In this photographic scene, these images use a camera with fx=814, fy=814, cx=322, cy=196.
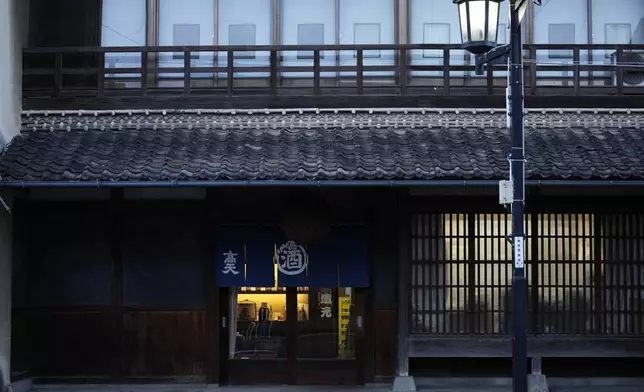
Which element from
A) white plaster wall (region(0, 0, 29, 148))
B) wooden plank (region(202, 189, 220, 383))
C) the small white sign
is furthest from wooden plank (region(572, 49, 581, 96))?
white plaster wall (region(0, 0, 29, 148))

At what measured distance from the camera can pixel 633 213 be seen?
47.5 ft

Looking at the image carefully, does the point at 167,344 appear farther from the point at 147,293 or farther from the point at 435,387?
the point at 435,387

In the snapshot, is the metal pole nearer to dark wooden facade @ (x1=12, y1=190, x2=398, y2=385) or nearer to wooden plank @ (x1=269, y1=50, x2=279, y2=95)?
dark wooden facade @ (x1=12, y1=190, x2=398, y2=385)

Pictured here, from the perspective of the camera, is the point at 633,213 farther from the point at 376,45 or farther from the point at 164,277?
the point at 164,277

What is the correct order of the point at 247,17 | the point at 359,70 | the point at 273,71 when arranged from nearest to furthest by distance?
the point at 359,70 → the point at 273,71 → the point at 247,17

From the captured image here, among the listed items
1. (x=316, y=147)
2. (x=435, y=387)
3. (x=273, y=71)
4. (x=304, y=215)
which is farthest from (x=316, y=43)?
(x=435, y=387)

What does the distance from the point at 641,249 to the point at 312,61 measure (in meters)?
6.82

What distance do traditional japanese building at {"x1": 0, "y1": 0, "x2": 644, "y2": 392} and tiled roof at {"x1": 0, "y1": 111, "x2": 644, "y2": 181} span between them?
0.20 feet

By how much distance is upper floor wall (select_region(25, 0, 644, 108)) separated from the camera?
14625mm

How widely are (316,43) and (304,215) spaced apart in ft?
11.0

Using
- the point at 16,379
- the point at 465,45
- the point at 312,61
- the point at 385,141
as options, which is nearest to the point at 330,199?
the point at 385,141

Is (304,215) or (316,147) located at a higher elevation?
(316,147)

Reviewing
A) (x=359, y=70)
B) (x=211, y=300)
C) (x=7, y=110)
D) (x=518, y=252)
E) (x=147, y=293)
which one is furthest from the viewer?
(x=147, y=293)

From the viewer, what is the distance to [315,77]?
14.5 meters
